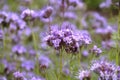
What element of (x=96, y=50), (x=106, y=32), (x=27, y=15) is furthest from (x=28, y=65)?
(x=106, y=32)

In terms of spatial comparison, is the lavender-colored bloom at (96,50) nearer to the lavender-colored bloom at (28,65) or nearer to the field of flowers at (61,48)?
the field of flowers at (61,48)

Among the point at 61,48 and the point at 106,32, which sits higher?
the point at 61,48

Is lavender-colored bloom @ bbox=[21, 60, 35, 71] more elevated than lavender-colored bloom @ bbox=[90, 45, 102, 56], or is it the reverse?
lavender-colored bloom @ bbox=[90, 45, 102, 56]

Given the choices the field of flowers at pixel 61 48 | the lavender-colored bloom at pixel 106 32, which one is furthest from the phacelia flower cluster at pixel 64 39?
the lavender-colored bloom at pixel 106 32

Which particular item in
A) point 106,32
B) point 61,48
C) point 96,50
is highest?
point 61,48

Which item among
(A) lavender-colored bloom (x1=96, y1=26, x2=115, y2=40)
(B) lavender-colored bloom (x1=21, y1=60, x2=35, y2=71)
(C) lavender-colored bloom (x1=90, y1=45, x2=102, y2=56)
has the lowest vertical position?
(B) lavender-colored bloom (x1=21, y1=60, x2=35, y2=71)

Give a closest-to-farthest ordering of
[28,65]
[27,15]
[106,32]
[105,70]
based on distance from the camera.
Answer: [105,70], [27,15], [28,65], [106,32]

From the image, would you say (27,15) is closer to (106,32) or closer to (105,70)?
(105,70)

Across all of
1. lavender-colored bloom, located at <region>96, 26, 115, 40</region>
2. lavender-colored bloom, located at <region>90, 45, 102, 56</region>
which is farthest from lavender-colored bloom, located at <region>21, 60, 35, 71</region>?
lavender-colored bloom, located at <region>96, 26, 115, 40</region>

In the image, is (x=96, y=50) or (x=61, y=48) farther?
(x=96, y=50)

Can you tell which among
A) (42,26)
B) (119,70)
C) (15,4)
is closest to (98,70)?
(119,70)

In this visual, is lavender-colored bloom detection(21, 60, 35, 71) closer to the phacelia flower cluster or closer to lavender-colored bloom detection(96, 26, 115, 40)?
lavender-colored bloom detection(96, 26, 115, 40)
